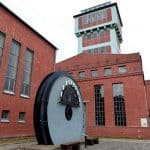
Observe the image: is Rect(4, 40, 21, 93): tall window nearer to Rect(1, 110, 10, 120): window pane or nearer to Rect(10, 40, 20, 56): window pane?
Rect(10, 40, 20, 56): window pane

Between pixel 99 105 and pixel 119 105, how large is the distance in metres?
3.39

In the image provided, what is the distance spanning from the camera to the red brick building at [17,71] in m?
18.2

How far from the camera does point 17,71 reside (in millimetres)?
20188

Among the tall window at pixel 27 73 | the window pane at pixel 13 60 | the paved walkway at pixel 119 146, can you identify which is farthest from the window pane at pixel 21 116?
the paved walkway at pixel 119 146

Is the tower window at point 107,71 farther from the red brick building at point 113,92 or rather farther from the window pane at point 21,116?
the window pane at point 21,116

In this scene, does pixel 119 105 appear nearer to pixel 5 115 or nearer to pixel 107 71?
pixel 107 71

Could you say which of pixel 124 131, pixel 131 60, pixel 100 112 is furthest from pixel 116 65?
pixel 124 131

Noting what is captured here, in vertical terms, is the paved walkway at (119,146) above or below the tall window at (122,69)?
below

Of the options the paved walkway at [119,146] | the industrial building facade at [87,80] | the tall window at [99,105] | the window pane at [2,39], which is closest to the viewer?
the paved walkway at [119,146]

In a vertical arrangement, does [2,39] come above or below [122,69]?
below

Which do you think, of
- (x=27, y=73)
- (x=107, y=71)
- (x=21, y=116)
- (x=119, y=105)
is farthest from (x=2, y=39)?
(x=119, y=105)

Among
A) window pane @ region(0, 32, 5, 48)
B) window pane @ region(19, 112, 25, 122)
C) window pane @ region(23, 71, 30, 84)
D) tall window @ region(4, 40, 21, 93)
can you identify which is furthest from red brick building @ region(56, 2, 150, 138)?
window pane @ region(0, 32, 5, 48)

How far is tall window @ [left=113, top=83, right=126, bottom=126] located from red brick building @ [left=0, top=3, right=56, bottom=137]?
13136mm

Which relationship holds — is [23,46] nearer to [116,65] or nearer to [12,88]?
[12,88]
